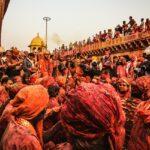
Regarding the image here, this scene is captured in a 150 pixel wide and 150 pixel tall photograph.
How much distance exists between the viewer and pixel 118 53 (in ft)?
98.5

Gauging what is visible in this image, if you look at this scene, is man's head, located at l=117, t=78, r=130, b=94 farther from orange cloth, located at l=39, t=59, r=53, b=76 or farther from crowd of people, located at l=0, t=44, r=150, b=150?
orange cloth, located at l=39, t=59, r=53, b=76

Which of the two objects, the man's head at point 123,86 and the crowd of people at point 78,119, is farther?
the man's head at point 123,86

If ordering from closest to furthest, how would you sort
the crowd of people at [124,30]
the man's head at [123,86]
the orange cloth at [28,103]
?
the orange cloth at [28,103], the man's head at [123,86], the crowd of people at [124,30]

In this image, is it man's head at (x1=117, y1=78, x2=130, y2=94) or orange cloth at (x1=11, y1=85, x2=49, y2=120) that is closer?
orange cloth at (x1=11, y1=85, x2=49, y2=120)

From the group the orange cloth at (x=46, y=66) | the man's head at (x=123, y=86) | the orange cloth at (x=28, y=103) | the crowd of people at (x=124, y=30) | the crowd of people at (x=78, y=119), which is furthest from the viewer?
the crowd of people at (x=124, y=30)

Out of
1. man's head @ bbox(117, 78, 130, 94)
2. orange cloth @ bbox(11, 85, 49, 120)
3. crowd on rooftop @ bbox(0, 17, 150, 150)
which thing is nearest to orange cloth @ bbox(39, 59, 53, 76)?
man's head @ bbox(117, 78, 130, 94)

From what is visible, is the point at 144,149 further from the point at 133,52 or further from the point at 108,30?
the point at 108,30

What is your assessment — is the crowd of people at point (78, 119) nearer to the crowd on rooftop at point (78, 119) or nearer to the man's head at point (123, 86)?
the crowd on rooftop at point (78, 119)

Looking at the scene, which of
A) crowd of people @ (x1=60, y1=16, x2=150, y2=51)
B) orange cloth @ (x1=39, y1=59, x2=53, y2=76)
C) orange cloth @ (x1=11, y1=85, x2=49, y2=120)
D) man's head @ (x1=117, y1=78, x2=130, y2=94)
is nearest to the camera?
orange cloth @ (x1=11, y1=85, x2=49, y2=120)

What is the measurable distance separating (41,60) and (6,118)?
10.1 meters

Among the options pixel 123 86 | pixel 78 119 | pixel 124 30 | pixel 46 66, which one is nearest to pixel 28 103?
pixel 78 119

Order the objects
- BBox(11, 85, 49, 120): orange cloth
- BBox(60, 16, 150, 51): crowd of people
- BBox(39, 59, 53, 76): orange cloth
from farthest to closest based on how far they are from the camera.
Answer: BBox(60, 16, 150, 51): crowd of people, BBox(39, 59, 53, 76): orange cloth, BBox(11, 85, 49, 120): orange cloth

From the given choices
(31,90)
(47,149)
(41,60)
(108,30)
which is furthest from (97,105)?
(108,30)

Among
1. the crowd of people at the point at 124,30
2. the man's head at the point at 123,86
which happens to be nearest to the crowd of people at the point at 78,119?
the man's head at the point at 123,86
